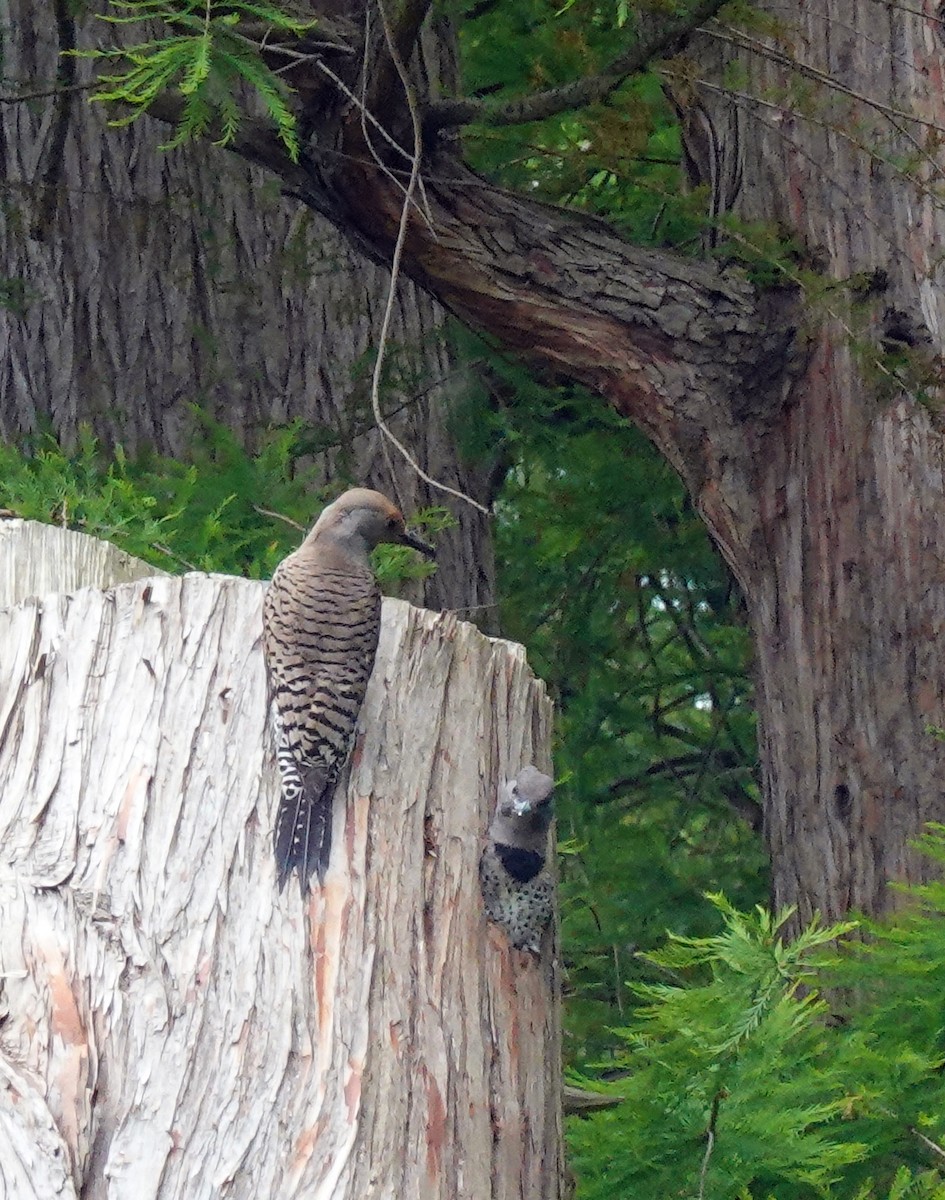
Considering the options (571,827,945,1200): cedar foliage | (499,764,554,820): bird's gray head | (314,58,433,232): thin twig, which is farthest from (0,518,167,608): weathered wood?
(571,827,945,1200): cedar foliage

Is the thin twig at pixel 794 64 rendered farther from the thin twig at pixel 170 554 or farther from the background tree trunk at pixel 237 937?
the background tree trunk at pixel 237 937

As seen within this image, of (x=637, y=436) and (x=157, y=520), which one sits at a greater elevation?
(x=637, y=436)

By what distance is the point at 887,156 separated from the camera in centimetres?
484

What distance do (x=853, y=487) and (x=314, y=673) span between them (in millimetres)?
2167

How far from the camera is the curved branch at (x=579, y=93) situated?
14.4 ft

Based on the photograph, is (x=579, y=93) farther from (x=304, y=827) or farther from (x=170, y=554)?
(x=304, y=827)

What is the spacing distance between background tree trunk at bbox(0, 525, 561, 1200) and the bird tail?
0.03m

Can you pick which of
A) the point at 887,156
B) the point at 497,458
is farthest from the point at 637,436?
the point at 887,156

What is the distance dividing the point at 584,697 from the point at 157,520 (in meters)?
2.38

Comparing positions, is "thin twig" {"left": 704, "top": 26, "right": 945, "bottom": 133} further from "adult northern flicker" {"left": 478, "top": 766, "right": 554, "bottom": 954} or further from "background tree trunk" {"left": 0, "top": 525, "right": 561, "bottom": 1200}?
"adult northern flicker" {"left": 478, "top": 766, "right": 554, "bottom": 954}

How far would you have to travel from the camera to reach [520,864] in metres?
3.14

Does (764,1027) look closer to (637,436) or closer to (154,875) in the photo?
(154,875)

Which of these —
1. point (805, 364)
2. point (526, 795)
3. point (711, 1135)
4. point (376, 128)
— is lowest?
point (711, 1135)

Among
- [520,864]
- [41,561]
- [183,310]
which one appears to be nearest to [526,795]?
[520,864]
